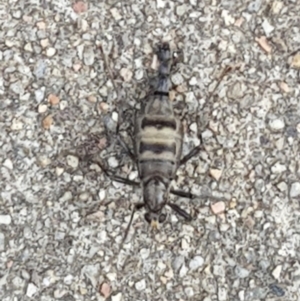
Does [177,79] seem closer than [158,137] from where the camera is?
No

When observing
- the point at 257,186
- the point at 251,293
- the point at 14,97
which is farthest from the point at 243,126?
the point at 14,97

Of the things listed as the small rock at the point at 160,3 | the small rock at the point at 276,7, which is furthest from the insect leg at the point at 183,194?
the small rock at the point at 276,7

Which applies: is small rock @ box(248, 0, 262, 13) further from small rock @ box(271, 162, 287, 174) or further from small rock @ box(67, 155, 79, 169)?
small rock @ box(67, 155, 79, 169)

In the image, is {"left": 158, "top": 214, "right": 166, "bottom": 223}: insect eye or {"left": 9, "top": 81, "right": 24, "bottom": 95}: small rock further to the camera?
{"left": 9, "top": 81, "right": 24, "bottom": 95}: small rock

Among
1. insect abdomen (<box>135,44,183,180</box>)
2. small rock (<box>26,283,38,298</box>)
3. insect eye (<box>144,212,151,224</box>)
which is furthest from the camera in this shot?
small rock (<box>26,283,38,298</box>)

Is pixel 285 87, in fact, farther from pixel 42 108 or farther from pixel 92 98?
pixel 42 108

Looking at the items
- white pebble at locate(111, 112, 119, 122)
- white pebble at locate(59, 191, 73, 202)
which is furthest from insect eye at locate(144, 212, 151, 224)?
white pebble at locate(111, 112, 119, 122)

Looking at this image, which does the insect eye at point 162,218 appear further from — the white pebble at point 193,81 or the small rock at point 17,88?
the small rock at point 17,88

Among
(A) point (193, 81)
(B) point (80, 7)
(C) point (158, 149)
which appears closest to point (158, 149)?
(C) point (158, 149)
